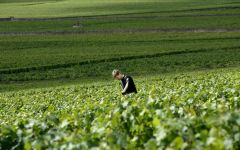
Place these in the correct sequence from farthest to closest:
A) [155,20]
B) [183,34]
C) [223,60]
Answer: [155,20] → [183,34] → [223,60]

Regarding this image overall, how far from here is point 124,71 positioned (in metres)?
46.2

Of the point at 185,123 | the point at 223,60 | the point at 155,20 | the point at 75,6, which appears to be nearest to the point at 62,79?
the point at 223,60

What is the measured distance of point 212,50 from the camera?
56.2 m

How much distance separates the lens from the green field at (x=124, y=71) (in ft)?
22.7

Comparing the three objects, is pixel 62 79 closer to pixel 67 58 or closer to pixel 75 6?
pixel 67 58

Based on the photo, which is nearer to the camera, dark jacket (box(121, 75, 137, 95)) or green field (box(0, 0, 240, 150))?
green field (box(0, 0, 240, 150))

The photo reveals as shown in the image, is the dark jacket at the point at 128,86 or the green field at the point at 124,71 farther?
the dark jacket at the point at 128,86

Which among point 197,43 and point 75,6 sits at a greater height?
point 75,6

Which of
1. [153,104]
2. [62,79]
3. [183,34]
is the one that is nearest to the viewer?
[153,104]

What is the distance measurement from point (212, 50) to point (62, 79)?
19.2m

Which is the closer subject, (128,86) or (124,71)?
(128,86)

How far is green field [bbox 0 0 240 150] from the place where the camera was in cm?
692

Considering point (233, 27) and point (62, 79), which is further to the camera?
point (233, 27)

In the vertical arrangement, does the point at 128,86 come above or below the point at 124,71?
above
